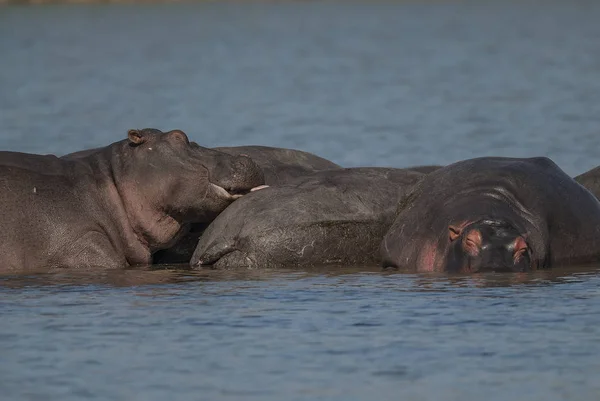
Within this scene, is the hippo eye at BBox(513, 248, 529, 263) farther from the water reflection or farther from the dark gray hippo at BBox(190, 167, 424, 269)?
the dark gray hippo at BBox(190, 167, 424, 269)

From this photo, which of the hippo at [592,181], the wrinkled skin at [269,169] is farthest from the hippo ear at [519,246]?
the hippo at [592,181]

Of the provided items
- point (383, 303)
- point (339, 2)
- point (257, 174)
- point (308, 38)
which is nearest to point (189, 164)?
point (257, 174)

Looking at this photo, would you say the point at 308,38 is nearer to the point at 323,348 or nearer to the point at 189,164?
the point at 189,164

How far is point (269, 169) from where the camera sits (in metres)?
14.9

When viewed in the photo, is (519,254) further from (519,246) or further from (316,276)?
(316,276)

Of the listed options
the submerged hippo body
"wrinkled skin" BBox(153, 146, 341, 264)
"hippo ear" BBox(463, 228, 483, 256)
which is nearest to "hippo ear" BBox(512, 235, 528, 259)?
"hippo ear" BBox(463, 228, 483, 256)

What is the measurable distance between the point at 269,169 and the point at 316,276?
229cm

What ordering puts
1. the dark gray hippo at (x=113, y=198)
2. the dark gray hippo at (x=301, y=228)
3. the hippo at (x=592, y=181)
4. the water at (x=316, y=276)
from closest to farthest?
the water at (x=316, y=276) < the dark gray hippo at (x=301, y=228) < the dark gray hippo at (x=113, y=198) < the hippo at (x=592, y=181)

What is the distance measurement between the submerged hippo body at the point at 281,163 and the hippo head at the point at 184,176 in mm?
700

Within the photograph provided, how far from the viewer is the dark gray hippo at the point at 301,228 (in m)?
13.5

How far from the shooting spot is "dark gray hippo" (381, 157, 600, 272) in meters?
12.0

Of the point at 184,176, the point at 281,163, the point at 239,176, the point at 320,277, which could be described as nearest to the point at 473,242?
the point at 320,277

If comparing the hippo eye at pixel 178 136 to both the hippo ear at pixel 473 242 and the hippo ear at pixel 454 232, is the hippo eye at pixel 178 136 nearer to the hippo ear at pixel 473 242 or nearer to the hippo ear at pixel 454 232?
the hippo ear at pixel 454 232

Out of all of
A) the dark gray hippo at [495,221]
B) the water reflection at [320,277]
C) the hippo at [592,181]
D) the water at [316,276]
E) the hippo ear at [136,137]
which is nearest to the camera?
the water at [316,276]
